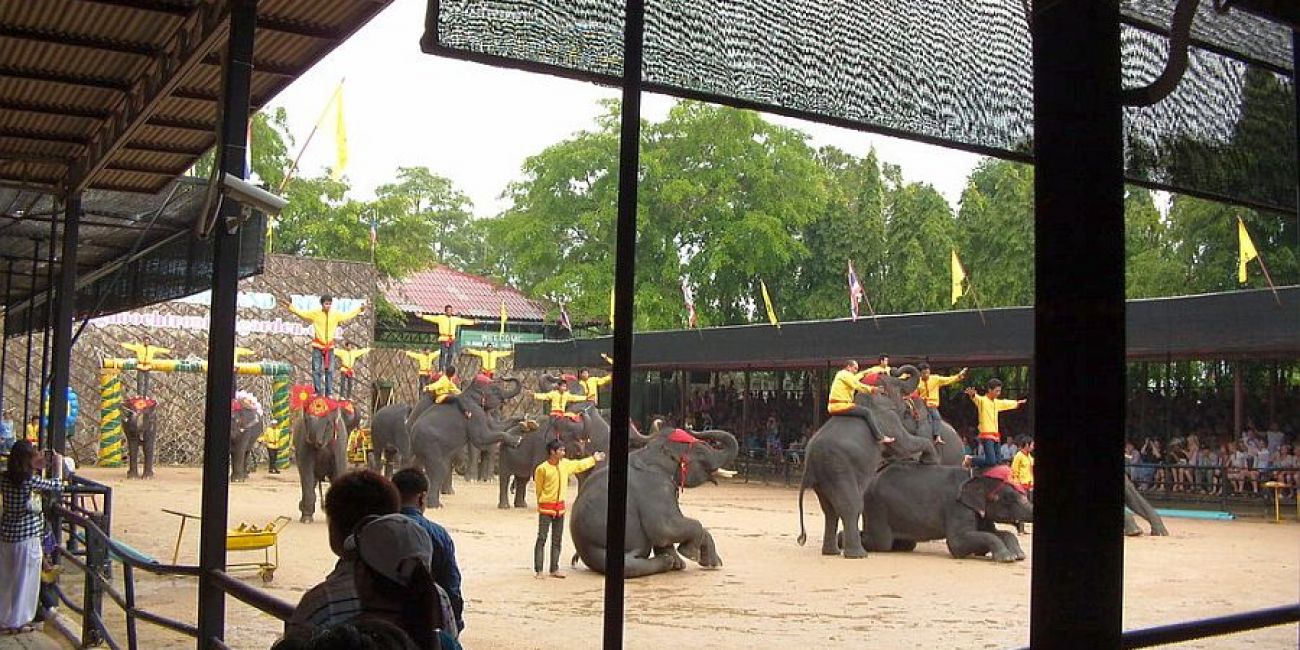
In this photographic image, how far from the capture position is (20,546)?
7953mm

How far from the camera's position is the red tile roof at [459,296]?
4272cm

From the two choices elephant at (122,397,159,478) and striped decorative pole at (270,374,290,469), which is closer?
elephant at (122,397,159,478)

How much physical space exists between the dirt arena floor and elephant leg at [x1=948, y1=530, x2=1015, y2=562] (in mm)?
179

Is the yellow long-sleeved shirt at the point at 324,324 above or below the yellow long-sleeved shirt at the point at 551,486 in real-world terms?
above

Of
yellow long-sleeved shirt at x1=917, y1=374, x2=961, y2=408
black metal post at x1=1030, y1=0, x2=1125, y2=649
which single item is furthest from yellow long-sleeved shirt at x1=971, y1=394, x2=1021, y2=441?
black metal post at x1=1030, y1=0, x2=1125, y2=649

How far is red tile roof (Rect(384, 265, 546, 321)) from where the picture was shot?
140ft

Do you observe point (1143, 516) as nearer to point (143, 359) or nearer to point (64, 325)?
point (64, 325)

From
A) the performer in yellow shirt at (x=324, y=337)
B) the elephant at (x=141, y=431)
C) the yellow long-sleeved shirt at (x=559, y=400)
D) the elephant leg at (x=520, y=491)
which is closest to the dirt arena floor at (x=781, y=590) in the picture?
the elephant leg at (x=520, y=491)

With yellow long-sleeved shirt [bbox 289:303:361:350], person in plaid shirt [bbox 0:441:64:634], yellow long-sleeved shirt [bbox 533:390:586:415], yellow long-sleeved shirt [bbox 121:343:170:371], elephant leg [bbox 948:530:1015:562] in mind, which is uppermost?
yellow long-sleeved shirt [bbox 289:303:361:350]

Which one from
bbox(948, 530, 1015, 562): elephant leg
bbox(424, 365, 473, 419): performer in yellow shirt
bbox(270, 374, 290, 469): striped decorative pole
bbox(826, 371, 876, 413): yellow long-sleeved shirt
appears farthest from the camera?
bbox(270, 374, 290, 469): striped decorative pole

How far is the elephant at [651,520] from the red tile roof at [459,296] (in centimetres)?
2891

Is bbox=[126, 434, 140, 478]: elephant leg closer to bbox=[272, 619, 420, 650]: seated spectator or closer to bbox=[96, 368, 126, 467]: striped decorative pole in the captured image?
bbox=[96, 368, 126, 467]: striped decorative pole

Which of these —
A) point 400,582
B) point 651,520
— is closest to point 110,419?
point 651,520

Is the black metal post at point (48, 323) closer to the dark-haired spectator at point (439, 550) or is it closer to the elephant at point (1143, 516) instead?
the dark-haired spectator at point (439, 550)
